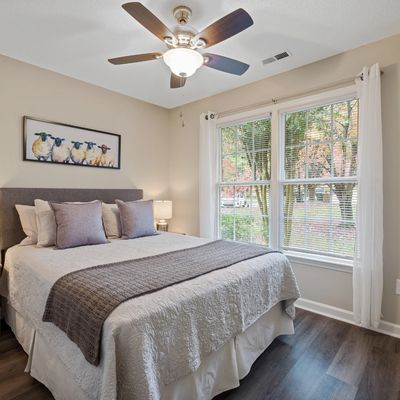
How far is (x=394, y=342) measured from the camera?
7.16 feet

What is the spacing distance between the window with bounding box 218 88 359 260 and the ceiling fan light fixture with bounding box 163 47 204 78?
148 cm

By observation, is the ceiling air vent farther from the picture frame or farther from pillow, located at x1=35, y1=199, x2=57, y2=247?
pillow, located at x1=35, y1=199, x2=57, y2=247

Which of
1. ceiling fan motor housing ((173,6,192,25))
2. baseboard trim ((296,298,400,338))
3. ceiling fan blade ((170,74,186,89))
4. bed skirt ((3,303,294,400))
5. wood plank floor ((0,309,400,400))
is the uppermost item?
ceiling fan motor housing ((173,6,192,25))

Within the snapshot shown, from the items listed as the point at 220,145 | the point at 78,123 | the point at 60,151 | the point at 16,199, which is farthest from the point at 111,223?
the point at 220,145

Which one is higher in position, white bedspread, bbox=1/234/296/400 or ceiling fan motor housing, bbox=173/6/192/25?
ceiling fan motor housing, bbox=173/6/192/25

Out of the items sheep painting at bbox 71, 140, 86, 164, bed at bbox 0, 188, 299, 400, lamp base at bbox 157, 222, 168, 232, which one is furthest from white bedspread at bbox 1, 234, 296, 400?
lamp base at bbox 157, 222, 168, 232

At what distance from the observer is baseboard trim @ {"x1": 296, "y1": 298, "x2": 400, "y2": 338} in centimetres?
229

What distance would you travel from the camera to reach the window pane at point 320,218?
8.64 ft

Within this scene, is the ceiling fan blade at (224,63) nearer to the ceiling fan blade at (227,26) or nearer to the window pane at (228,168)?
the ceiling fan blade at (227,26)

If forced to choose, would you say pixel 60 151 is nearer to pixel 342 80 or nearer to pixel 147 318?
pixel 147 318

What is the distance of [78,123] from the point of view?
3.18 metres

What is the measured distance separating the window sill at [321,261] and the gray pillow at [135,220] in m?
1.65

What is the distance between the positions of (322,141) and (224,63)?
140 centimetres

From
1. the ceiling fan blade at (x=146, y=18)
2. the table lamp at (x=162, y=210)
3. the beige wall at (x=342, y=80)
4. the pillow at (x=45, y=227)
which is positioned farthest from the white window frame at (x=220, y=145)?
the pillow at (x=45, y=227)
